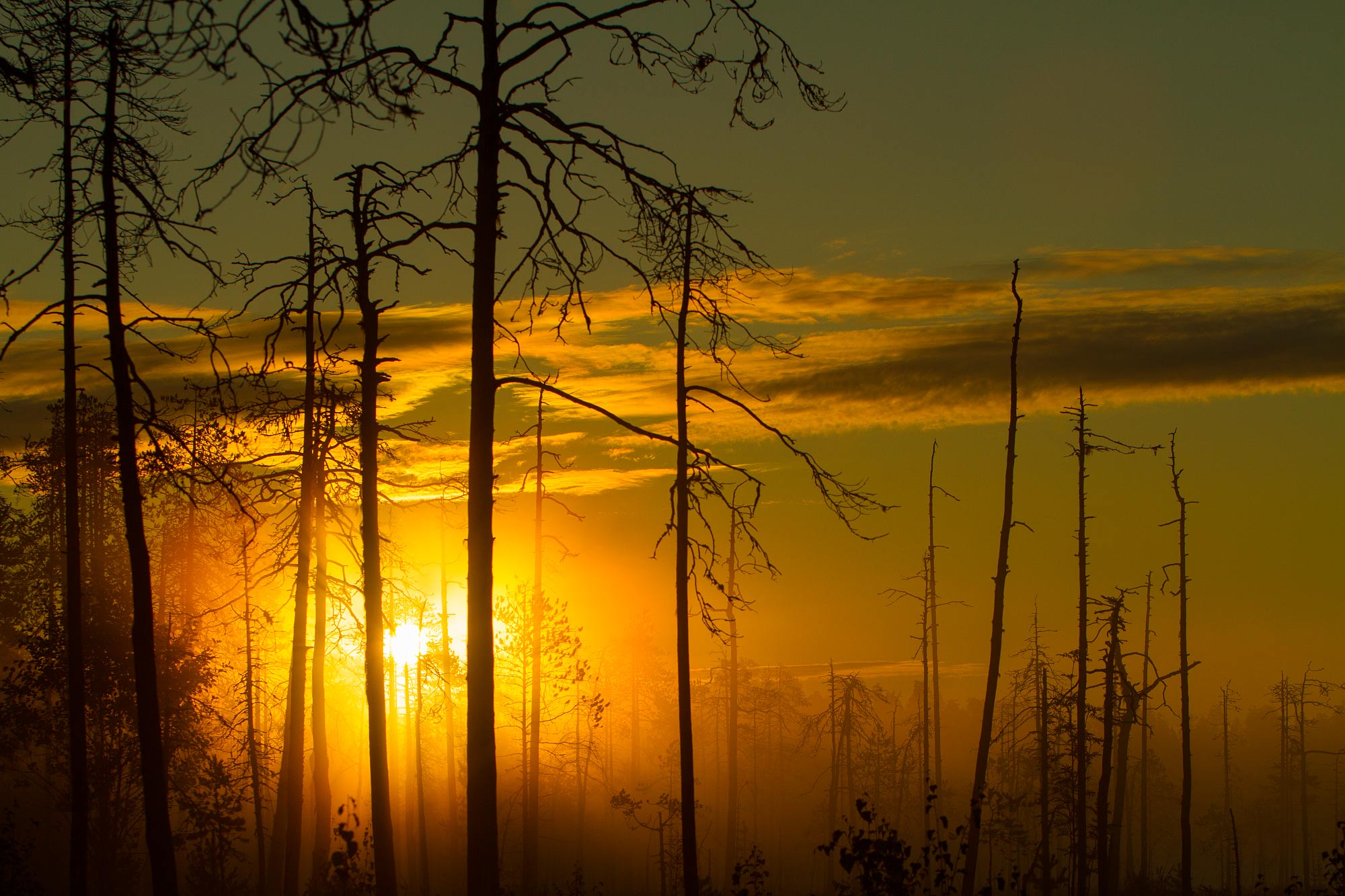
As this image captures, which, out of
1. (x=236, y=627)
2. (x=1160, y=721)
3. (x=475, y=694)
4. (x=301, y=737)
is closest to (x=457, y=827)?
(x=236, y=627)

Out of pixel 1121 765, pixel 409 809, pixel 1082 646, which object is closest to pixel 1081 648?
pixel 1082 646

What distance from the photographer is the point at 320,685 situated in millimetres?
18953

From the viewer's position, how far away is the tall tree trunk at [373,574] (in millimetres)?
15195

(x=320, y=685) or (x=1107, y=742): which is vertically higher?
(x=320, y=685)

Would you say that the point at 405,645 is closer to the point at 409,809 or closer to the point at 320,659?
the point at 409,809

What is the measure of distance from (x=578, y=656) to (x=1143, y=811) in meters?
39.8

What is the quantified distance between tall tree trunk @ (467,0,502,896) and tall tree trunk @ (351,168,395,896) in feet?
23.2

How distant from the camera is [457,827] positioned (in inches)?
1847

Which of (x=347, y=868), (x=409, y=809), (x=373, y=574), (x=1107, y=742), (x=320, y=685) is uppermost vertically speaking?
(x=373, y=574)

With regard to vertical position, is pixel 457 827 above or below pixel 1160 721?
above

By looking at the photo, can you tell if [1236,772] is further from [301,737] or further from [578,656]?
[301,737]

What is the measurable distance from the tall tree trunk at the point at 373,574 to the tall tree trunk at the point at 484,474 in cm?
708

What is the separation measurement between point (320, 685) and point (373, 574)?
465cm

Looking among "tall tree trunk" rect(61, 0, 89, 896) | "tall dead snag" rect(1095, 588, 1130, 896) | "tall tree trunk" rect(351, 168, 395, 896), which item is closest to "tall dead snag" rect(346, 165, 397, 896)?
"tall tree trunk" rect(351, 168, 395, 896)
